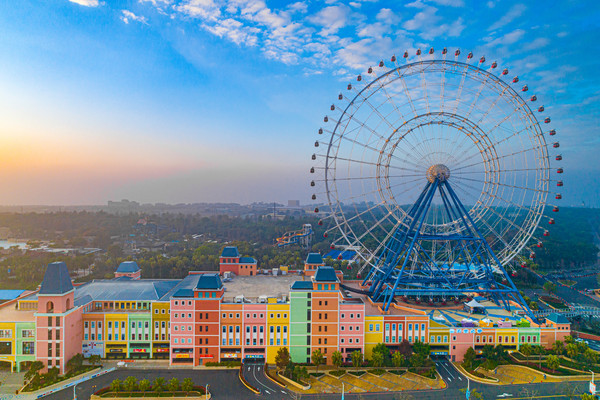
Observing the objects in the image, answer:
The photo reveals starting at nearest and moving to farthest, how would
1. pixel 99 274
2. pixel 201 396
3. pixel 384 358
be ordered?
1. pixel 201 396
2. pixel 384 358
3. pixel 99 274

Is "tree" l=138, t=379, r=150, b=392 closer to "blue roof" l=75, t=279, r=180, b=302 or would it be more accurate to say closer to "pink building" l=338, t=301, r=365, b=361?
"blue roof" l=75, t=279, r=180, b=302

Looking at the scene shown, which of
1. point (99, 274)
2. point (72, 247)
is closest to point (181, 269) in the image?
point (99, 274)

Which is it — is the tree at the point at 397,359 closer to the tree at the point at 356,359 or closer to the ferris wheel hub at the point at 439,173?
the tree at the point at 356,359

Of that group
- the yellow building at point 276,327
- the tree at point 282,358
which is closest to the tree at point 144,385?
the tree at point 282,358

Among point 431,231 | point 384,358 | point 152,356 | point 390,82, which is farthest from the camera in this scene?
point 431,231

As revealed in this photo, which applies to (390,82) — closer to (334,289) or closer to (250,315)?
(334,289)
